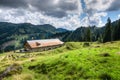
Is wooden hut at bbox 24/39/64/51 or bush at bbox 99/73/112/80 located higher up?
wooden hut at bbox 24/39/64/51

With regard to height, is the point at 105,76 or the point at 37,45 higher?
the point at 37,45

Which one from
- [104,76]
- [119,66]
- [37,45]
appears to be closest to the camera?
[104,76]

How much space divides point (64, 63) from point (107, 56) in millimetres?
8590

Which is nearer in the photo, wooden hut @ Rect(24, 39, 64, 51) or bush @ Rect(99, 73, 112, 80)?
bush @ Rect(99, 73, 112, 80)

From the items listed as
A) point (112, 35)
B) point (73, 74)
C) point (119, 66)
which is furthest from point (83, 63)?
point (112, 35)

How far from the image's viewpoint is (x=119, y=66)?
26.1 m

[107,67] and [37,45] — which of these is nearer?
[107,67]

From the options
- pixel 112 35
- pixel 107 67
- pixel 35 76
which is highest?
pixel 112 35

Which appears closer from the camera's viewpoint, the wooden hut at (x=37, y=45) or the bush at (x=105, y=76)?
the bush at (x=105, y=76)

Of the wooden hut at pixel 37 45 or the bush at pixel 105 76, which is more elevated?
the wooden hut at pixel 37 45

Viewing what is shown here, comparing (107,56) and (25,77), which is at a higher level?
(107,56)

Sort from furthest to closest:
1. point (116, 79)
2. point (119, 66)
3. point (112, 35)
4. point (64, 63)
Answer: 1. point (112, 35)
2. point (64, 63)
3. point (119, 66)
4. point (116, 79)

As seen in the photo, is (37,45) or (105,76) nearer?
(105,76)

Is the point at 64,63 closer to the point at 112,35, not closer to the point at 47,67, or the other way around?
the point at 47,67
